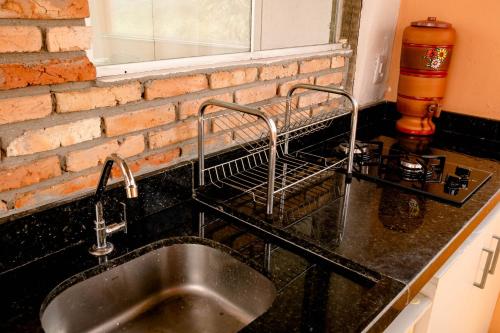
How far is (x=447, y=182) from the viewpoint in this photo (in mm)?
1452

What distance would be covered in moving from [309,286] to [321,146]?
94cm

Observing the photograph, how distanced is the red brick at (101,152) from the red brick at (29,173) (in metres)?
0.04

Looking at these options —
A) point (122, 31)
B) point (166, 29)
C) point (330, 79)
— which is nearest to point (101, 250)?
point (122, 31)

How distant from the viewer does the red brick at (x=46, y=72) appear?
0.87 m

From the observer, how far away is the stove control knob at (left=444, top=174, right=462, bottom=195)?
54.8 inches

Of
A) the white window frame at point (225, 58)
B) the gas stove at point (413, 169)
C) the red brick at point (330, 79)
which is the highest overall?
the white window frame at point (225, 58)

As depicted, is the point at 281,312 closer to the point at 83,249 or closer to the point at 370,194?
the point at 83,249

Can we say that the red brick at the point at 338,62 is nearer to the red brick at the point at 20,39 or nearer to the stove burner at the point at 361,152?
the stove burner at the point at 361,152

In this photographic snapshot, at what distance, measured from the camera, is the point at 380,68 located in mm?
2100

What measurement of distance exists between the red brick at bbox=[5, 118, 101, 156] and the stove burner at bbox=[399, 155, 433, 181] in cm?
102

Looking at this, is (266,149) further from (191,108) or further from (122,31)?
(122,31)

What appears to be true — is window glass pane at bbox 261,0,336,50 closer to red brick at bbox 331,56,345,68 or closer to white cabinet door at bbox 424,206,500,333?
red brick at bbox 331,56,345,68

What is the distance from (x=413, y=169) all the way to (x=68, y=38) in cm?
115

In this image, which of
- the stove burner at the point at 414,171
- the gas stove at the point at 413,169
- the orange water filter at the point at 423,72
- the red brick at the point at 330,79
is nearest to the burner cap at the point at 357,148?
the gas stove at the point at 413,169
